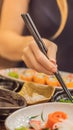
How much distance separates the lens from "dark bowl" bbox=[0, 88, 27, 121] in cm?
81

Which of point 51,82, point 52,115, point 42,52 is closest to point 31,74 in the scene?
point 51,82

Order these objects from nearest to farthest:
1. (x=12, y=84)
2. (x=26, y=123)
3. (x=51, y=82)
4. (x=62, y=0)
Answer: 1. (x=26, y=123)
2. (x=12, y=84)
3. (x=51, y=82)
4. (x=62, y=0)

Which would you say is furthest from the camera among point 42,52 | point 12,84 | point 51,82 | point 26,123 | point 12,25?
point 12,25

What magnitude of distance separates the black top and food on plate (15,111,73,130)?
0.85 m

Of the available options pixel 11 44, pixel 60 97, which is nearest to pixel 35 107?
pixel 60 97

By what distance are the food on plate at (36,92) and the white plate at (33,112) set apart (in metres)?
0.06

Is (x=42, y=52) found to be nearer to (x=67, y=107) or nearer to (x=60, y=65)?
(x=67, y=107)

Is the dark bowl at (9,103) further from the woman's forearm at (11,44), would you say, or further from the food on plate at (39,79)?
the woman's forearm at (11,44)

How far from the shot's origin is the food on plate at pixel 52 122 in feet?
2.51

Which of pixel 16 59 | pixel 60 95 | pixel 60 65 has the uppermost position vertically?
pixel 60 95

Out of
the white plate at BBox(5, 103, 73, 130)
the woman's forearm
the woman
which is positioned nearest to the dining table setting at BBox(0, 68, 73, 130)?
the white plate at BBox(5, 103, 73, 130)

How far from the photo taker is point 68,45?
165 cm

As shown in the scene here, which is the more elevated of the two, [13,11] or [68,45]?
[13,11]

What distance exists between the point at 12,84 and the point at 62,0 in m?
0.70
